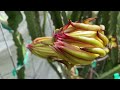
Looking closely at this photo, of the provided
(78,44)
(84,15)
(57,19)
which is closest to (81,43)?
(78,44)

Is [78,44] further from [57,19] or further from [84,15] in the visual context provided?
[84,15]

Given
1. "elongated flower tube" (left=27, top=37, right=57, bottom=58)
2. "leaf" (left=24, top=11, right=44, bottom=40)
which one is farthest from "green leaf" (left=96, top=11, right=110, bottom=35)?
"elongated flower tube" (left=27, top=37, right=57, bottom=58)

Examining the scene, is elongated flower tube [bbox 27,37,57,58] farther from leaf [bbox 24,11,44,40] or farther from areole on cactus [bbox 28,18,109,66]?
leaf [bbox 24,11,44,40]

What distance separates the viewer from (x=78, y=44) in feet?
1.18

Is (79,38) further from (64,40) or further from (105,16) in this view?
(105,16)

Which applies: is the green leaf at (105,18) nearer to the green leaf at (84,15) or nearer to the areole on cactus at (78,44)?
the green leaf at (84,15)

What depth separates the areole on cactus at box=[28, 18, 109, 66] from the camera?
348mm

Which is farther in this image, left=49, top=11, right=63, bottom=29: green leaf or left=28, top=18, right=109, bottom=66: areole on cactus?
left=49, top=11, right=63, bottom=29: green leaf

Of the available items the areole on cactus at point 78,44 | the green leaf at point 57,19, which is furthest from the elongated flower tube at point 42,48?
the green leaf at point 57,19

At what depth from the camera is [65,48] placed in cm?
36
